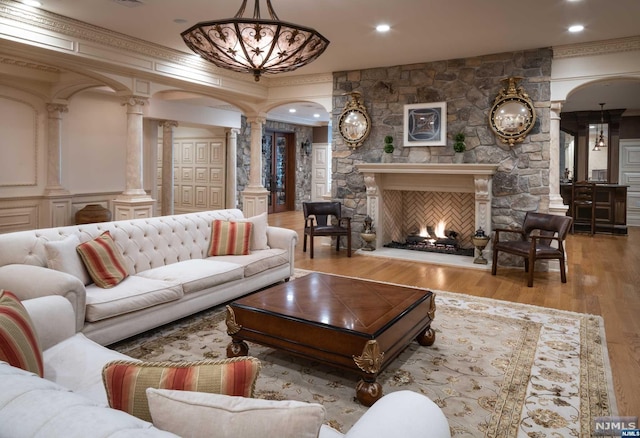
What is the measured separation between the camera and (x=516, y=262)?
5992mm

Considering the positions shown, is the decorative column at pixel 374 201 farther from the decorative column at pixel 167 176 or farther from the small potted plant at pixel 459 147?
the decorative column at pixel 167 176

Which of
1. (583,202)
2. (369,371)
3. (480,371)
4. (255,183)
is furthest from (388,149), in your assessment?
(583,202)

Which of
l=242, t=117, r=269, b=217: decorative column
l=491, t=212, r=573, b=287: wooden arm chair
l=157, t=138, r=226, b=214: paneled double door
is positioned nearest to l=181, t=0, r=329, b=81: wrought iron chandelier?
l=491, t=212, r=573, b=287: wooden arm chair

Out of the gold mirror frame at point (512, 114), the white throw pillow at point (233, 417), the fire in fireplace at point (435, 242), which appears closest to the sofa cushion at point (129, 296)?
the white throw pillow at point (233, 417)

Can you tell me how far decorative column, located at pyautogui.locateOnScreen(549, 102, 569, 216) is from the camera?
5.66 meters

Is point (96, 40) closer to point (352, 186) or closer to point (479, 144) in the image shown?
point (352, 186)

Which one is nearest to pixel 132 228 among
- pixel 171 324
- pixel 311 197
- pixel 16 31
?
pixel 171 324

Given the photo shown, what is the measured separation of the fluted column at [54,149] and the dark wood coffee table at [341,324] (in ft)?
17.7

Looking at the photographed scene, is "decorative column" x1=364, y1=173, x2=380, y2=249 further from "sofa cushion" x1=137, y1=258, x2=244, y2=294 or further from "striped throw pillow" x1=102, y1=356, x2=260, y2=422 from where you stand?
"striped throw pillow" x1=102, y1=356, x2=260, y2=422

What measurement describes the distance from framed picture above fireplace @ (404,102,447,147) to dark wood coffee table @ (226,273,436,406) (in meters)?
3.57

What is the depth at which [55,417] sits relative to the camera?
926 mm

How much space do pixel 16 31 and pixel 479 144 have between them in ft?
18.0

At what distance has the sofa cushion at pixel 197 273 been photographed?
11.8 ft

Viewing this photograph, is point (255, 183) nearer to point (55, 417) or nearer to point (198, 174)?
point (198, 174)
